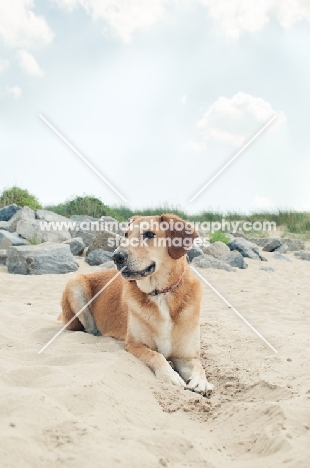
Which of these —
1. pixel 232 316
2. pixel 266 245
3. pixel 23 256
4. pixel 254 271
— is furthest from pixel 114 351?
pixel 266 245

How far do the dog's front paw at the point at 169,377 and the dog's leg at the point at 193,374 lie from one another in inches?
2.9

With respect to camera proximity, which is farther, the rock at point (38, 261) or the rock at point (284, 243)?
the rock at point (284, 243)

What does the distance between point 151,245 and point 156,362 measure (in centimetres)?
107

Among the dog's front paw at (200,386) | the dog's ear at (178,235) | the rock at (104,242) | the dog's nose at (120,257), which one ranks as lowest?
the dog's front paw at (200,386)

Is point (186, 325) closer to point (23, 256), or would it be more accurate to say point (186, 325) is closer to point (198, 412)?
point (198, 412)

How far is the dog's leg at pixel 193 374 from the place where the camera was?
4133mm

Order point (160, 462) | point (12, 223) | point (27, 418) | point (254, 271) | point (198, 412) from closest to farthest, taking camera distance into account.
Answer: point (160, 462) < point (27, 418) < point (198, 412) < point (254, 271) < point (12, 223)

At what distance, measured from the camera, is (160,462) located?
7.94ft

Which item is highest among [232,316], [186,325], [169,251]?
[169,251]

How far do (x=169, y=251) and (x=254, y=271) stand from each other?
7461mm

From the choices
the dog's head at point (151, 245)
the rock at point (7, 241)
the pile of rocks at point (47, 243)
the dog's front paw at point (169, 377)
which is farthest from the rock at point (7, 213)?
the dog's front paw at point (169, 377)

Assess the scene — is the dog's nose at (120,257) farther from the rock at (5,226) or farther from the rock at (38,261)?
the rock at (5,226)

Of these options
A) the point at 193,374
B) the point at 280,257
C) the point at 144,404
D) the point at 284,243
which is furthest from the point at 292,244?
the point at 144,404

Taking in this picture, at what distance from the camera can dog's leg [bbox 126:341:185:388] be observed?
4152mm
